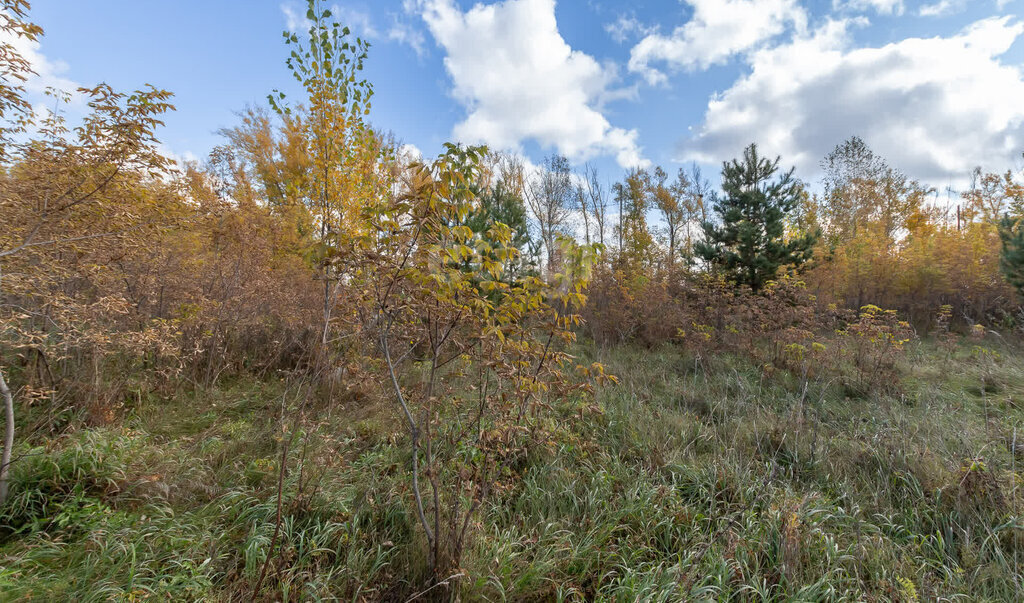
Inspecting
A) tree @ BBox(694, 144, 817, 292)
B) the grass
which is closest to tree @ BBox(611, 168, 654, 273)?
tree @ BBox(694, 144, 817, 292)

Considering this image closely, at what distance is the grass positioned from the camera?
75.2 inches

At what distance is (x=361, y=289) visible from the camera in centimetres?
197

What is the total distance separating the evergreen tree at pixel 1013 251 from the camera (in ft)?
26.5

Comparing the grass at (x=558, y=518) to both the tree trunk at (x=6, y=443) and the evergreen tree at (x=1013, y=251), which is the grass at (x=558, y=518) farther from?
the evergreen tree at (x=1013, y=251)

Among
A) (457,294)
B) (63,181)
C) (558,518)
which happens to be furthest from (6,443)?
(558,518)

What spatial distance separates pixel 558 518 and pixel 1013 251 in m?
13.5

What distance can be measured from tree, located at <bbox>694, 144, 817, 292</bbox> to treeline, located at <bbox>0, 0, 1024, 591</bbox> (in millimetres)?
61

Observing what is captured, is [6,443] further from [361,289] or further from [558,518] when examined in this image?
[558,518]

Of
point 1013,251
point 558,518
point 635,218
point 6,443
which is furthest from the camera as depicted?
point 635,218

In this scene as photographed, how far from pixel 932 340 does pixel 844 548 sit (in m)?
11.9

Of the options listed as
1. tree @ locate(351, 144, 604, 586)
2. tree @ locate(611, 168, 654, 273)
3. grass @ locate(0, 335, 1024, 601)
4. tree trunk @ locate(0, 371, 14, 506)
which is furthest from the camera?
tree @ locate(611, 168, 654, 273)

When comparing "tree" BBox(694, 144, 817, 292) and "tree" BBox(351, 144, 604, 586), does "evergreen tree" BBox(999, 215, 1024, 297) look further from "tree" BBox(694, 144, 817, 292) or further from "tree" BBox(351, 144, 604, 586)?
"tree" BBox(351, 144, 604, 586)

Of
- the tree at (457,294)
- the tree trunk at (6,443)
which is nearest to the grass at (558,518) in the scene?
the tree trunk at (6,443)

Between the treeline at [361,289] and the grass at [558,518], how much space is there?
1.24ft
